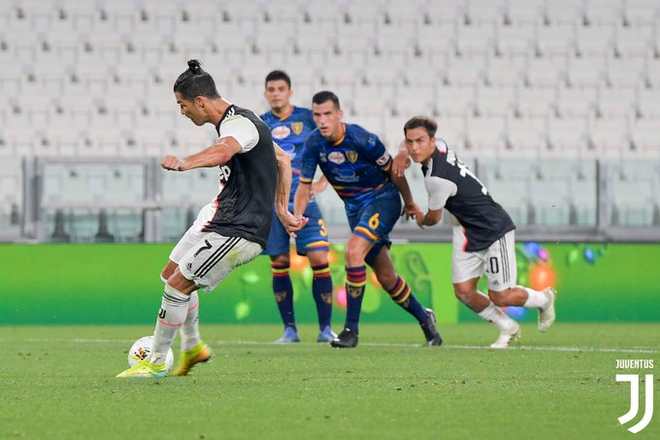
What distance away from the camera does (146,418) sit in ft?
16.2

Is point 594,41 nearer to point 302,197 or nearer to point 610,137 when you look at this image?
point 610,137

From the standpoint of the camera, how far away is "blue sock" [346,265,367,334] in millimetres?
9656

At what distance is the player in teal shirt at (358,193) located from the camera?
31.4ft

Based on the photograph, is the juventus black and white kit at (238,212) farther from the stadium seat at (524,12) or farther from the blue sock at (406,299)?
the stadium seat at (524,12)

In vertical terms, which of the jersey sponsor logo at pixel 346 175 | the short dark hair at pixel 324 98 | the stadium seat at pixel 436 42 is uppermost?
the stadium seat at pixel 436 42

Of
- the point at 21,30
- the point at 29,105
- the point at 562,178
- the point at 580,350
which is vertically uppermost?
the point at 21,30

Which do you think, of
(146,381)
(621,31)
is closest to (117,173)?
(146,381)

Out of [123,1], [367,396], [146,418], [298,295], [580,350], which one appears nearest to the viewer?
[146,418]

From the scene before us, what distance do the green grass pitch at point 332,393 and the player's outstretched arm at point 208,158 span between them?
1.08 m

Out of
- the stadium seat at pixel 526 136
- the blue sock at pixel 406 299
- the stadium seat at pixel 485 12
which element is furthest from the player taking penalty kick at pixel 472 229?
the stadium seat at pixel 485 12

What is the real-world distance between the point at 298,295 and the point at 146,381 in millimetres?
7157

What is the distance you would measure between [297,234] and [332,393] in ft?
15.3

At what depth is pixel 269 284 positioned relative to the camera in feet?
45.4

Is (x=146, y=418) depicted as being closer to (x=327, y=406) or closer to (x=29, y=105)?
(x=327, y=406)
